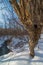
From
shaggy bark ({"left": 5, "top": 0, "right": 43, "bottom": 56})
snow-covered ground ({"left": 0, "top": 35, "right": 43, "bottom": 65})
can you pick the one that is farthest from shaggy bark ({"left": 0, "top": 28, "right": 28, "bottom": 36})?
shaggy bark ({"left": 5, "top": 0, "right": 43, "bottom": 56})

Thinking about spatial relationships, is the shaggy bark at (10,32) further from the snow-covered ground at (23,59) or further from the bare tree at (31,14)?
the bare tree at (31,14)

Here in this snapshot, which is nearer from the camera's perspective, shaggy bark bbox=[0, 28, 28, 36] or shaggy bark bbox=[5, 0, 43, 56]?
shaggy bark bbox=[5, 0, 43, 56]

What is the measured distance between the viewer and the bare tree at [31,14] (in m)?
2.54

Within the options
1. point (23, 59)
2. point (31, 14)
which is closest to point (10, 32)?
point (23, 59)

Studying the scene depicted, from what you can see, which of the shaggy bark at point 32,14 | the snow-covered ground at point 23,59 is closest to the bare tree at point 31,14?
the shaggy bark at point 32,14

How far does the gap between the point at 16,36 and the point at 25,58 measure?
8.00 feet

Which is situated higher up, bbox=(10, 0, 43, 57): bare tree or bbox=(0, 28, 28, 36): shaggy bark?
bbox=(10, 0, 43, 57): bare tree

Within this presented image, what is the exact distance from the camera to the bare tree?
8.33 feet

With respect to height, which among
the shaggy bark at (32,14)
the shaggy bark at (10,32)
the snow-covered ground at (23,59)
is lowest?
the snow-covered ground at (23,59)

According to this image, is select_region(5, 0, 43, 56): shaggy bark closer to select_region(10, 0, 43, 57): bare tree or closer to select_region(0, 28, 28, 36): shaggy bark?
select_region(10, 0, 43, 57): bare tree

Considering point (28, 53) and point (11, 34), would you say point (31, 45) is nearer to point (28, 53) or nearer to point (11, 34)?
point (28, 53)

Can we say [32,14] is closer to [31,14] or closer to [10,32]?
[31,14]

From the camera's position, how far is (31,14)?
103 inches

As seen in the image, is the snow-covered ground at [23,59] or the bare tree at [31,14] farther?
the snow-covered ground at [23,59]
